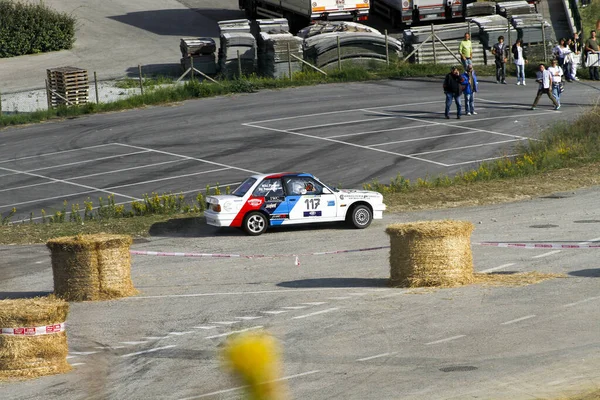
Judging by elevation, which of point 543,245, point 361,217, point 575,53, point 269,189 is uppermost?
point 575,53

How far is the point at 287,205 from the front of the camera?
21188 millimetres

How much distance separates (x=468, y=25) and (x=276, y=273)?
30.0 metres

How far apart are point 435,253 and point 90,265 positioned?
523 centimetres

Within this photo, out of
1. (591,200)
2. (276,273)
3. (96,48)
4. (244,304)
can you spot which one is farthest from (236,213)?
(96,48)

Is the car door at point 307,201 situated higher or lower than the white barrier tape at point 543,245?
higher

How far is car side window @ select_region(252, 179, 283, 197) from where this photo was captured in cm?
2123

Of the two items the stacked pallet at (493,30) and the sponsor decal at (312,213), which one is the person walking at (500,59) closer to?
the stacked pallet at (493,30)

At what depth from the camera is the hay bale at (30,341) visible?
10.5 m

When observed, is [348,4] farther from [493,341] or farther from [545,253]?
[493,341]

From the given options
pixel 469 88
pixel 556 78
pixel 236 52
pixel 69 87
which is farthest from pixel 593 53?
pixel 69 87

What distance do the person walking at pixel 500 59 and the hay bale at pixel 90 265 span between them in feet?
90.3

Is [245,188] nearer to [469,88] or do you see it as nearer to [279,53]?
[469,88]

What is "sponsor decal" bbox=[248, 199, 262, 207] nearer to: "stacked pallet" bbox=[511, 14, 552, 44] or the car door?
the car door

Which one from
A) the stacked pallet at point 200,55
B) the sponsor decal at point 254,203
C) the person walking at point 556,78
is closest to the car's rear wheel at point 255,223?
the sponsor decal at point 254,203
